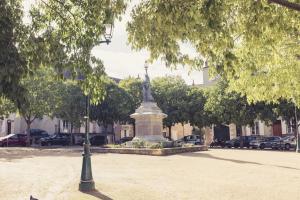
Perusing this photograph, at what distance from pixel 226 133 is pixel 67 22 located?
5059 cm

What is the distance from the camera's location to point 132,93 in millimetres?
50188

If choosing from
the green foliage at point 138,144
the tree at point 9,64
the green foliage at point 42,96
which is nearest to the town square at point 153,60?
the tree at point 9,64

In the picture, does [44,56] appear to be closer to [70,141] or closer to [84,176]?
[84,176]

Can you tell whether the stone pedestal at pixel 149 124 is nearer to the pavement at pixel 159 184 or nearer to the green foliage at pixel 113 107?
the pavement at pixel 159 184

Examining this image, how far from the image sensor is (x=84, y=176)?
438 inches

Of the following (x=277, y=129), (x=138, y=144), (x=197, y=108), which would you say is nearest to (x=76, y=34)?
(x=138, y=144)

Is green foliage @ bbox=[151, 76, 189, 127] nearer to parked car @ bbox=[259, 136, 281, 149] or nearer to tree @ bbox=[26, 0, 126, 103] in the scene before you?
parked car @ bbox=[259, 136, 281, 149]

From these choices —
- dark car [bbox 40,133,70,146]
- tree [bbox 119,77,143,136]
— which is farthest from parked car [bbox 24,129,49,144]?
tree [bbox 119,77,143,136]

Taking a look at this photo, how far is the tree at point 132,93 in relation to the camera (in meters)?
48.1

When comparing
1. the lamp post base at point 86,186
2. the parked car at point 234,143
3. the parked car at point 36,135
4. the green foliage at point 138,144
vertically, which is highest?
→ the parked car at point 36,135

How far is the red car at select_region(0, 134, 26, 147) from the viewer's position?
1647 inches

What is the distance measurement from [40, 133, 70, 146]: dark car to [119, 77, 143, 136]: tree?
318 inches

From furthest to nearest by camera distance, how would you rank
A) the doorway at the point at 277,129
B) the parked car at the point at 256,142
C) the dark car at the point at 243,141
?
the doorway at the point at 277,129
the dark car at the point at 243,141
the parked car at the point at 256,142

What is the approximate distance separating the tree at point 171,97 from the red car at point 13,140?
17.1 metres
